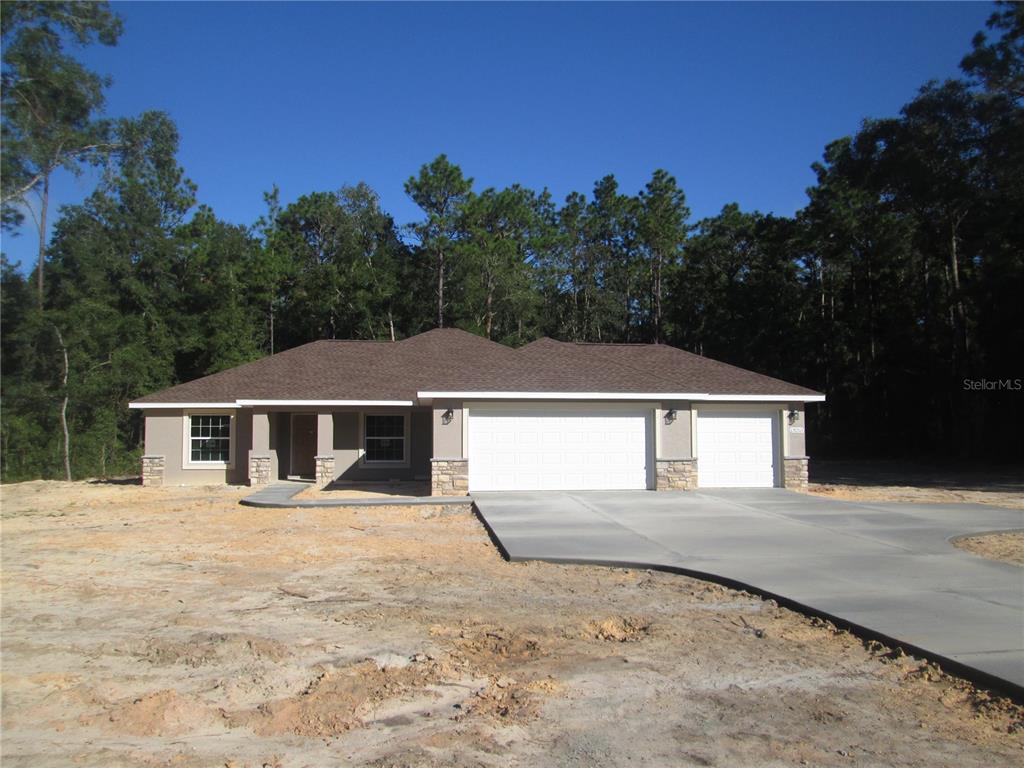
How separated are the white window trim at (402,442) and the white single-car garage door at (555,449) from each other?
4551 mm

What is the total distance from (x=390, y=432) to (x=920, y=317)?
90.5 ft

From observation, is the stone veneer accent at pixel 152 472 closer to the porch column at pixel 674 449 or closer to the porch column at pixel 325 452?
the porch column at pixel 325 452

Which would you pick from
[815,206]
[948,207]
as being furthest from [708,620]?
[815,206]

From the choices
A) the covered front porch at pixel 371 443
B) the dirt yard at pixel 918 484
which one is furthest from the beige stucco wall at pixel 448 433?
the dirt yard at pixel 918 484

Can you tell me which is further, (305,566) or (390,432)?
(390,432)

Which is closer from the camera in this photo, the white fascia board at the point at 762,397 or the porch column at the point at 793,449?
the white fascia board at the point at 762,397

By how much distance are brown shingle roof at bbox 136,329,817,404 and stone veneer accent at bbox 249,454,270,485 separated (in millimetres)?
1598

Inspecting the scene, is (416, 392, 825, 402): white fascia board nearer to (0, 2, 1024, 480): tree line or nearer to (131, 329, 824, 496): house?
(131, 329, 824, 496): house

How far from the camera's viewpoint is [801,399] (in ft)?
60.3

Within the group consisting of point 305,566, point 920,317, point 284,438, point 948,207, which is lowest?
point 305,566

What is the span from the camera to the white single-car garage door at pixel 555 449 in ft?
56.7

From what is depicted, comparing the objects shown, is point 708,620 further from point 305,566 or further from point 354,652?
point 305,566

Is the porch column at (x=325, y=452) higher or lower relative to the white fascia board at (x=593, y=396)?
lower

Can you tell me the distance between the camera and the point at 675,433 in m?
17.7
